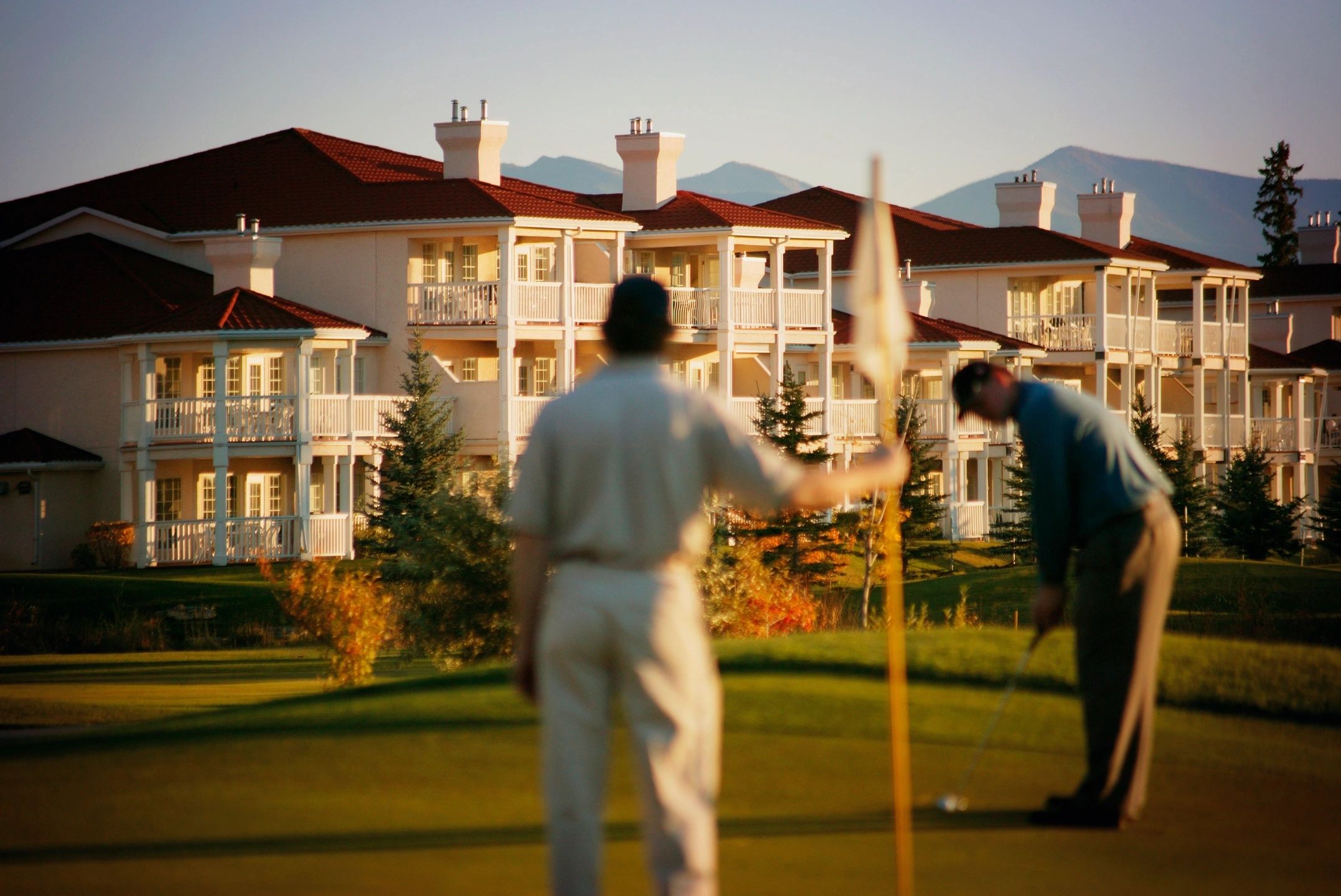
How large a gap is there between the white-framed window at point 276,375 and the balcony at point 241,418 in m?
2.46

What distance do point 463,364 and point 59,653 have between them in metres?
18.1

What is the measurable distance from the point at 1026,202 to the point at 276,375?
3420 cm

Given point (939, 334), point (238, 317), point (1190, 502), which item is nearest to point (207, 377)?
point (238, 317)

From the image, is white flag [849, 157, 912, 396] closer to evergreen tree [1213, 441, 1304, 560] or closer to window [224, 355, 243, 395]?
window [224, 355, 243, 395]

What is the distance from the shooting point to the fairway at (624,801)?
24.0 feet

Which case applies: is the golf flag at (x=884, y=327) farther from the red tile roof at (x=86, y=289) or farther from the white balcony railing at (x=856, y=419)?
the white balcony railing at (x=856, y=419)

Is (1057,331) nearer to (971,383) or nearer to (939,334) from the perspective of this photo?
(939,334)

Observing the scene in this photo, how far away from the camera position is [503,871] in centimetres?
728

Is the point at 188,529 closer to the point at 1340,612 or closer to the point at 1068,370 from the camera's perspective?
the point at 1340,612

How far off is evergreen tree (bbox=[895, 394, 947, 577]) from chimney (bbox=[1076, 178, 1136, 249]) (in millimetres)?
27278

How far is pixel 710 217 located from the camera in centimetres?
5306

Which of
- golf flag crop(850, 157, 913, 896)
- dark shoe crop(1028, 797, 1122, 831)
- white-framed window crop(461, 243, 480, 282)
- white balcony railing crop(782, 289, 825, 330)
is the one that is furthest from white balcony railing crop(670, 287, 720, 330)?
golf flag crop(850, 157, 913, 896)

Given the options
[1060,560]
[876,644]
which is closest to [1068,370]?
[876,644]

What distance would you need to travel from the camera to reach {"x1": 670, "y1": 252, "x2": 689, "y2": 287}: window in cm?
5569
